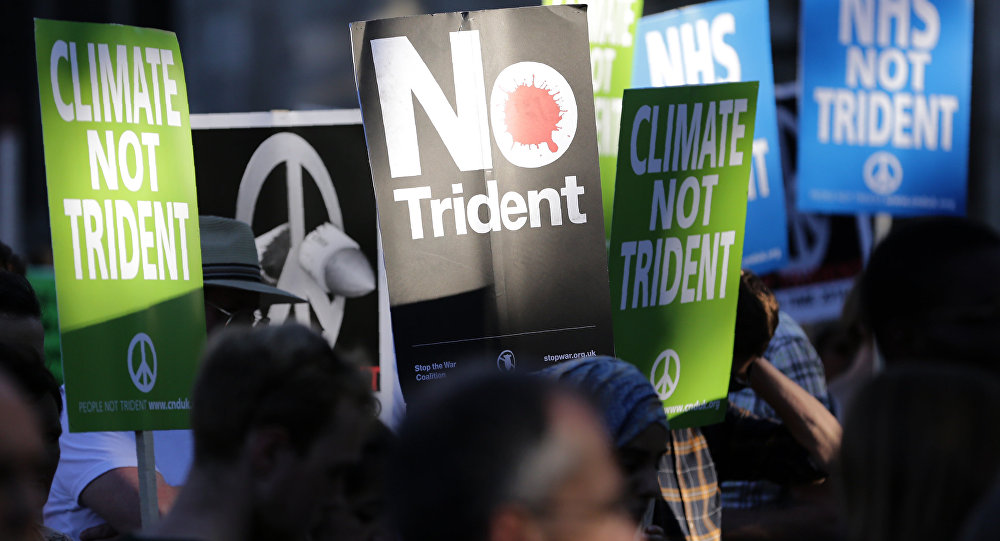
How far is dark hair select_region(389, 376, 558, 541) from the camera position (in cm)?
158

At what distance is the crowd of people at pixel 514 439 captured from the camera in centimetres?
161

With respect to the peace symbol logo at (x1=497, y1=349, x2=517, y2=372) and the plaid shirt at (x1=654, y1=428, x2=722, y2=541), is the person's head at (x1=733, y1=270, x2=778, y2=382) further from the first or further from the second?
the peace symbol logo at (x1=497, y1=349, x2=517, y2=372)

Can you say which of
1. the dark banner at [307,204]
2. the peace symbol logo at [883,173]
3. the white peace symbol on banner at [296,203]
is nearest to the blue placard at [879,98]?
the peace symbol logo at [883,173]

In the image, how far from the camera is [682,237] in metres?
3.64

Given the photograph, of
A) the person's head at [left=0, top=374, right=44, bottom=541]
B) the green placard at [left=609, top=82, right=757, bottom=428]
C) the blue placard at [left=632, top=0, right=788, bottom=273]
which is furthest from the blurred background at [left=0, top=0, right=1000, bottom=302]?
the person's head at [left=0, top=374, right=44, bottom=541]

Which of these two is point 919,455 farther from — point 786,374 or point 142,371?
point 786,374

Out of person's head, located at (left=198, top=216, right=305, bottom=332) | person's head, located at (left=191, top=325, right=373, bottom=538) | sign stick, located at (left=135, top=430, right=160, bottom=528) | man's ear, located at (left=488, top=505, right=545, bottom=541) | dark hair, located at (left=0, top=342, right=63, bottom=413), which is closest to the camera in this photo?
man's ear, located at (left=488, top=505, right=545, bottom=541)

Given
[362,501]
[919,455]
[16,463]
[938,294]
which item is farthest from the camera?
[938,294]

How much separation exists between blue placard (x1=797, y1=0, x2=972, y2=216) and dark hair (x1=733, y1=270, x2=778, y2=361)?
180 centimetres

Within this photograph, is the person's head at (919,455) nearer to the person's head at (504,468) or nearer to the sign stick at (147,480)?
the person's head at (504,468)

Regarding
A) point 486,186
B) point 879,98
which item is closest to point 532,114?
point 486,186

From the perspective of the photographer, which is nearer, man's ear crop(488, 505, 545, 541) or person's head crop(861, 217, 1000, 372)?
man's ear crop(488, 505, 545, 541)

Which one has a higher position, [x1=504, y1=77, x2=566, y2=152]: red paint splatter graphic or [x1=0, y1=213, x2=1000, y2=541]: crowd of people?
[x1=504, y1=77, x2=566, y2=152]: red paint splatter graphic

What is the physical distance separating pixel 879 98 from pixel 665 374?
8.71 ft
